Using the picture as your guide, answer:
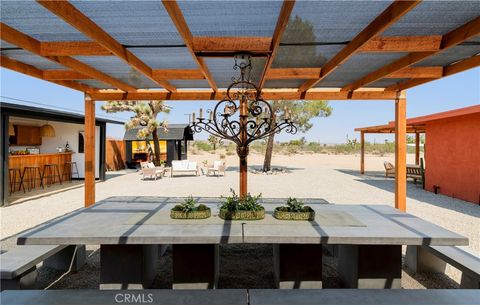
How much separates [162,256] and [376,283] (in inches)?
122

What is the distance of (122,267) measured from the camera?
11.0 ft

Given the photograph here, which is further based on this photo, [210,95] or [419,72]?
[210,95]

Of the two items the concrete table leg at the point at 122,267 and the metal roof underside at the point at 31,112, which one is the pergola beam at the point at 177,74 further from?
the metal roof underside at the point at 31,112

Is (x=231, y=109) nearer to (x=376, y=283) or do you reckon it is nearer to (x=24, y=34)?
(x=24, y=34)

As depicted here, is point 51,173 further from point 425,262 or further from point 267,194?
point 425,262

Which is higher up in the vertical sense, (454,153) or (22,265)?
(454,153)

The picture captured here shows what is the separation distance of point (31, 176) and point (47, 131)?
245 centimetres

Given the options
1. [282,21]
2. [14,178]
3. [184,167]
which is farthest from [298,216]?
[184,167]

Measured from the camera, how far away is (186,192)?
32.9 ft

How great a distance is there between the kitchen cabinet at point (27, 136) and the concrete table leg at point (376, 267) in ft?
42.7

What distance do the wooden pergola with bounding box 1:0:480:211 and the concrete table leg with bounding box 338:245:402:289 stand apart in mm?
2304

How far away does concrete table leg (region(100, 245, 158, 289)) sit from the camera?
10.9 ft

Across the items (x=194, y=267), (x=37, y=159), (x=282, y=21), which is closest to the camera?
(x=282, y=21)

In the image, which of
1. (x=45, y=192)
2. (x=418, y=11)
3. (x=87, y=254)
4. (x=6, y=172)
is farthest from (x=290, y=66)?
(x=45, y=192)
